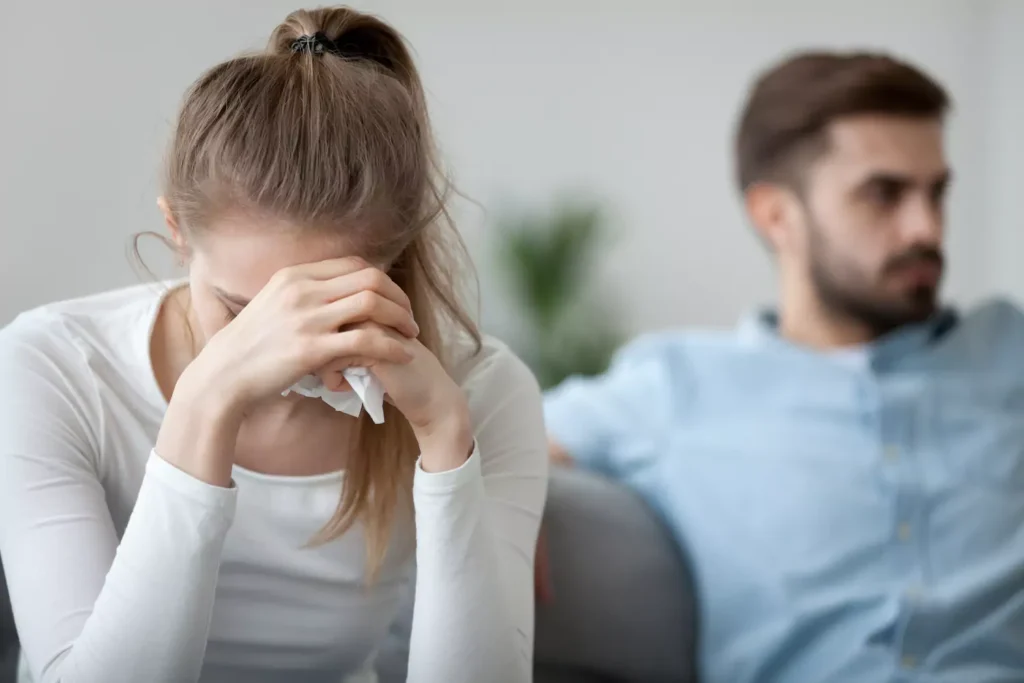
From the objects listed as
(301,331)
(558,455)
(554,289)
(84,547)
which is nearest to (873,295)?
(558,455)

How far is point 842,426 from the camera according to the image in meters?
1.47

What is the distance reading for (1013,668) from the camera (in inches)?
52.1

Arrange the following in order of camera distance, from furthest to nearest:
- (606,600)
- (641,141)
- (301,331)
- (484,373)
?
(641,141) < (606,600) < (484,373) < (301,331)

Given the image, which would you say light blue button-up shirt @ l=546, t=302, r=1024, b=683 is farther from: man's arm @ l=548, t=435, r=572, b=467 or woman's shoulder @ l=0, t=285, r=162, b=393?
woman's shoulder @ l=0, t=285, r=162, b=393

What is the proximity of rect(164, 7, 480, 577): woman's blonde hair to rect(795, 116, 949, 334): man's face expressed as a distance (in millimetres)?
892

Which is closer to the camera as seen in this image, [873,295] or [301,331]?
[301,331]

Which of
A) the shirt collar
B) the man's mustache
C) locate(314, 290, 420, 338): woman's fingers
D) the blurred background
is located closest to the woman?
locate(314, 290, 420, 338): woman's fingers

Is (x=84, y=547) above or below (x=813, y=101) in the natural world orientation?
below

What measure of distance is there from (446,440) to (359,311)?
136mm

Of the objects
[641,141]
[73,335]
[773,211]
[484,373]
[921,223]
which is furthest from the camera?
[641,141]

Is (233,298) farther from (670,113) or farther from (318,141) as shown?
(670,113)

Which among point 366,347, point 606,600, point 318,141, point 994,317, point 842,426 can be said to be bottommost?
point 606,600

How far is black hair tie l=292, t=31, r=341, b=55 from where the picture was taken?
0.83 metres

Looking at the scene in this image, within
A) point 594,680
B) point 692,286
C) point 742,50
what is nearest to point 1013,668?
point 594,680
